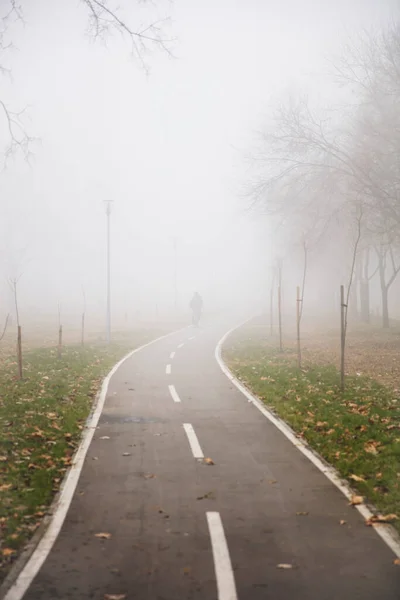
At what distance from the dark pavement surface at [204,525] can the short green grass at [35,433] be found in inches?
16.3

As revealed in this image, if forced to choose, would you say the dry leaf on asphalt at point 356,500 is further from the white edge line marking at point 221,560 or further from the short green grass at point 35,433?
the short green grass at point 35,433

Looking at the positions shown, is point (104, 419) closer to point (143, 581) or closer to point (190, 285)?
point (143, 581)

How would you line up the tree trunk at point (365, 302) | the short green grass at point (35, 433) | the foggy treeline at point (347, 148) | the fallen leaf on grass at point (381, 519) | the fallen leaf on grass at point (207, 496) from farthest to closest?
the tree trunk at point (365, 302) < the foggy treeline at point (347, 148) < the fallen leaf on grass at point (207, 496) < the short green grass at point (35, 433) < the fallen leaf on grass at point (381, 519)

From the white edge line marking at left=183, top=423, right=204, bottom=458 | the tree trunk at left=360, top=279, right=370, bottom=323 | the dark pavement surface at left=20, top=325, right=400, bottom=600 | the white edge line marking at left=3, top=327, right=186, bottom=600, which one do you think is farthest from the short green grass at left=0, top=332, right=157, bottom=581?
the tree trunk at left=360, top=279, right=370, bottom=323

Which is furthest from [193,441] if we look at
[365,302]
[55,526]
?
[365,302]

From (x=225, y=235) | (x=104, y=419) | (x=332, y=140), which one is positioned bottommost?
(x=104, y=419)

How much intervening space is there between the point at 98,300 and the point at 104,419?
75540 millimetres

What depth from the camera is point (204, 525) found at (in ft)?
17.5

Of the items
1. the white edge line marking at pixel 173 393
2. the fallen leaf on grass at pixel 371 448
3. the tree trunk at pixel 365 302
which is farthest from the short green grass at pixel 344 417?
the tree trunk at pixel 365 302

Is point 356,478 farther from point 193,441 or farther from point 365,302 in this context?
point 365,302

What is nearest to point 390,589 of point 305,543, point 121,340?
point 305,543

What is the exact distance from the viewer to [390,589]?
410 cm

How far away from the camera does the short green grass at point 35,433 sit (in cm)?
564

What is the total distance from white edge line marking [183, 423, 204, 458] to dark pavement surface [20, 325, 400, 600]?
11 centimetres
